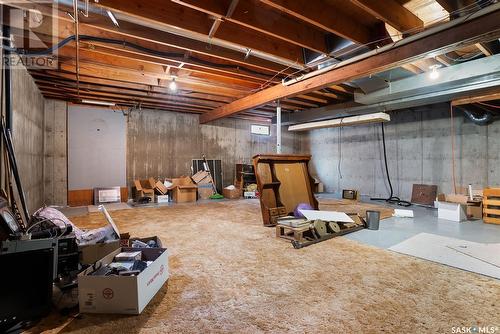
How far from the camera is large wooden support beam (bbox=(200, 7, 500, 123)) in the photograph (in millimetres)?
2340

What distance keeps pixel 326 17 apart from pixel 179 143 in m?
5.73

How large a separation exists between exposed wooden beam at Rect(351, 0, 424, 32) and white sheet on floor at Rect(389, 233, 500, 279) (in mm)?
2516

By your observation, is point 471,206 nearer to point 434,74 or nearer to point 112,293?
point 434,74

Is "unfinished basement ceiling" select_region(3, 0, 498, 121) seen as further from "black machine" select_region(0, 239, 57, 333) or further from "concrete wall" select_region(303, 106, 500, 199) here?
"concrete wall" select_region(303, 106, 500, 199)

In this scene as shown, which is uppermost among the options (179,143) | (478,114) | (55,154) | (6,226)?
(478,114)

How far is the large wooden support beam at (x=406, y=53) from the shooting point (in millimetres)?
2340

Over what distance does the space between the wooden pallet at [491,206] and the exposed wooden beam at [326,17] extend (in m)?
3.60

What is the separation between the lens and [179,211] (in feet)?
17.0

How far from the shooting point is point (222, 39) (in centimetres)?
289

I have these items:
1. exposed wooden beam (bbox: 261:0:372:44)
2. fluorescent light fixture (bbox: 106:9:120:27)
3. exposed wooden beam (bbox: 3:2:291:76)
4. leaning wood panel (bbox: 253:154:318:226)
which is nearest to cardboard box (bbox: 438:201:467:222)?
leaning wood panel (bbox: 253:154:318:226)

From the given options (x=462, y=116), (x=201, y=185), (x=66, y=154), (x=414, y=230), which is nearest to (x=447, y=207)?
(x=414, y=230)

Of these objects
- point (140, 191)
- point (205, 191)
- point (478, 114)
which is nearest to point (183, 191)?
point (205, 191)

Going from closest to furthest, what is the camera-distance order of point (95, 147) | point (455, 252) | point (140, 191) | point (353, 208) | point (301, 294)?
point (301, 294) → point (455, 252) → point (353, 208) → point (95, 147) → point (140, 191)

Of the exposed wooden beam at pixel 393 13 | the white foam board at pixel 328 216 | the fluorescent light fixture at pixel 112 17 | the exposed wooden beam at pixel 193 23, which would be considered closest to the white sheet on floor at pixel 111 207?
the fluorescent light fixture at pixel 112 17
